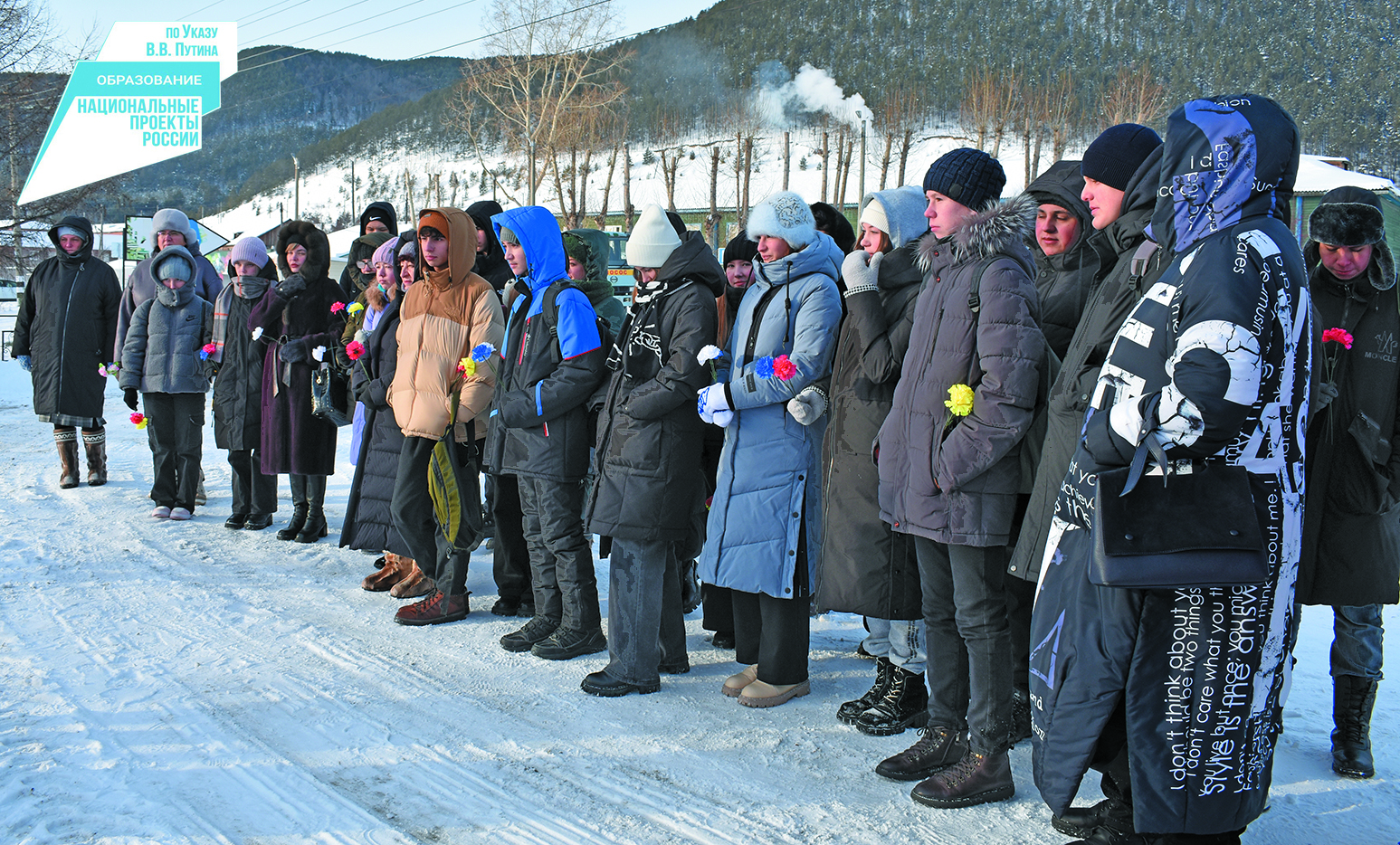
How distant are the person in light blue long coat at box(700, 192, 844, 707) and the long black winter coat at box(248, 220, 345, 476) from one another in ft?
11.7

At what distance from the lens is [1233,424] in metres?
2.04

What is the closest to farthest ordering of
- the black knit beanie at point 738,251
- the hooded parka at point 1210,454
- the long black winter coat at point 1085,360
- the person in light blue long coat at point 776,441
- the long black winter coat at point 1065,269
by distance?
the hooded parka at point 1210,454
the long black winter coat at point 1085,360
the long black winter coat at point 1065,269
the person in light blue long coat at point 776,441
the black knit beanie at point 738,251

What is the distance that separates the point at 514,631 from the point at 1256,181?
3.54 metres

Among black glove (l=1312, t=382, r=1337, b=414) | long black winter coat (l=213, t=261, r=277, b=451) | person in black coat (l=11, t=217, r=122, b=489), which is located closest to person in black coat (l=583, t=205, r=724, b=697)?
black glove (l=1312, t=382, r=1337, b=414)

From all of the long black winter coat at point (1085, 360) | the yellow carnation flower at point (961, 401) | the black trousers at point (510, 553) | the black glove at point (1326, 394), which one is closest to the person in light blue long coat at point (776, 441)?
the yellow carnation flower at point (961, 401)

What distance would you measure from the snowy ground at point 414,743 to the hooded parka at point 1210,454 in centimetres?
75

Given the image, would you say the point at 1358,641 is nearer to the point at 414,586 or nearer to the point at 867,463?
the point at 867,463

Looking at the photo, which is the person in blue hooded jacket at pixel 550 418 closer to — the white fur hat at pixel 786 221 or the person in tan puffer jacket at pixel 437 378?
the person in tan puffer jacket at pixel 437 378

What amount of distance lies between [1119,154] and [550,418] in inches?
95.8

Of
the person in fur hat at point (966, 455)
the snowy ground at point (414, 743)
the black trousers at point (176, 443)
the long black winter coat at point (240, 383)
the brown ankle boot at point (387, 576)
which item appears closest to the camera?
the snowy ground at point (414, 743)

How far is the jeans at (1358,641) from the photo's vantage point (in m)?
3.34

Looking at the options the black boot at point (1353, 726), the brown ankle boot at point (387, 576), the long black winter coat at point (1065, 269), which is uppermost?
the long black winter coat at point (1065, 269)

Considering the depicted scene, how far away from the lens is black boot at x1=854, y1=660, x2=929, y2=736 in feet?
11.7

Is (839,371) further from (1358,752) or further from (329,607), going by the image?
(329,607)
